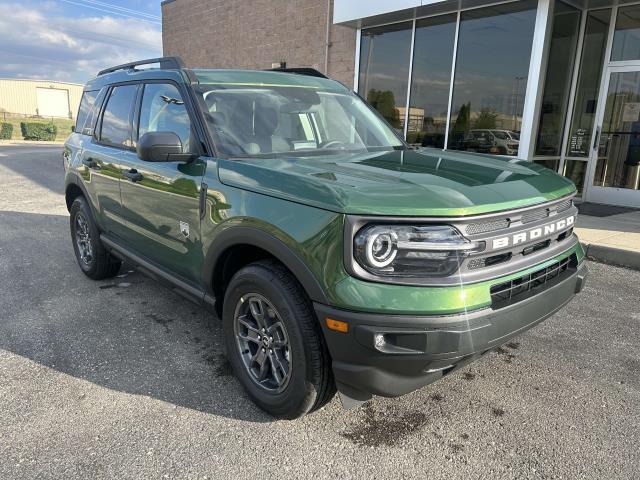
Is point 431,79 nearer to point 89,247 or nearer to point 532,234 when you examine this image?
point 89,247

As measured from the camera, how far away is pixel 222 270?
301 cm

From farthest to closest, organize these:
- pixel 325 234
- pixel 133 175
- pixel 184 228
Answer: pixel 133 175 < pixel 184 228 < pixel 325 234

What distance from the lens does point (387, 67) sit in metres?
11.0

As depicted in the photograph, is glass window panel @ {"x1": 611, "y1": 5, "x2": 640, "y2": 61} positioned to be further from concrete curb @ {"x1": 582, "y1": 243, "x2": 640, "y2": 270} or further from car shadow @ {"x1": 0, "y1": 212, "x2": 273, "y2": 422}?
car shadow @ {"x1": 0, "y1": 212, "x2": 273, "y2": 422}

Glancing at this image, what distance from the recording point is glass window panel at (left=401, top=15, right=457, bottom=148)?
31.9ft

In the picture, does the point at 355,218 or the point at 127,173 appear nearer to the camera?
the point at 355,218

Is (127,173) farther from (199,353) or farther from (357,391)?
(357,391)

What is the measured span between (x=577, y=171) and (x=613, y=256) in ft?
15.0

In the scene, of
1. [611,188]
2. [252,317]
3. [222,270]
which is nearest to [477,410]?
[252,317]

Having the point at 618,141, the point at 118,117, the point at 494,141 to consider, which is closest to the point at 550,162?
the point at 618,141

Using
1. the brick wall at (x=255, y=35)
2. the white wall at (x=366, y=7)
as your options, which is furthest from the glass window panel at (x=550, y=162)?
the brick wall at (x=255, y=35)

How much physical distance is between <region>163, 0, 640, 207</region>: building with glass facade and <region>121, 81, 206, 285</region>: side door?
20.7 ft

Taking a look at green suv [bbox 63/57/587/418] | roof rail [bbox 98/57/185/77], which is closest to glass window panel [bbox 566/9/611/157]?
green suv [bbox 63/57/587/418]

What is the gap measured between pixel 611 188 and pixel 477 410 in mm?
8200
